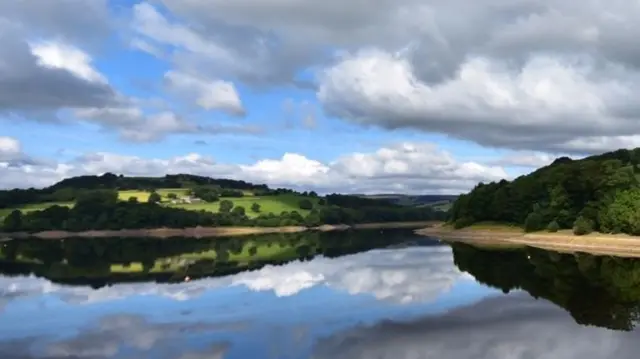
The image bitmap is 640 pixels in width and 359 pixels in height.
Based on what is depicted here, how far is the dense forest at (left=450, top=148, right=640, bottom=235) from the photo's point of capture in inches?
4336

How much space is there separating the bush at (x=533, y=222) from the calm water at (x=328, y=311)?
42742 mm

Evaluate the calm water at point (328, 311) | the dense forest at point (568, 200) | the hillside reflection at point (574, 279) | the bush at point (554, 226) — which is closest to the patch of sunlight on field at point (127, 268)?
the calm water at point (328, 311)

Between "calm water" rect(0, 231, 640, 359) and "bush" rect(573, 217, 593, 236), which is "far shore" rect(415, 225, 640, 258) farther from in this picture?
"calm water" rect(0, 231, 640, 359)

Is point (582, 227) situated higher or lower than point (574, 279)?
higher

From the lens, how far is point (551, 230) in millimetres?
126000

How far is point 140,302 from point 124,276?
80.9 ft

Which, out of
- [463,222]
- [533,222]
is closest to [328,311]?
[533,222]

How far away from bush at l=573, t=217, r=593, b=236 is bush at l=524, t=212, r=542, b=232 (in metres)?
14.1

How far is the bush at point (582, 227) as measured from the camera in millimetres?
Result: 114500

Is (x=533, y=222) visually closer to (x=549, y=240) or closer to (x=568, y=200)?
(x=568, y=200)

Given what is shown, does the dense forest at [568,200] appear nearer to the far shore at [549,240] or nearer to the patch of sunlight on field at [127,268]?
the far shore at [549,240]

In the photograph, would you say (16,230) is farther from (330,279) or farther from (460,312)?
(460,312)

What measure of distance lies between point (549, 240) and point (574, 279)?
5835 centimetres

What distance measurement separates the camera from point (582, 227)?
115m
